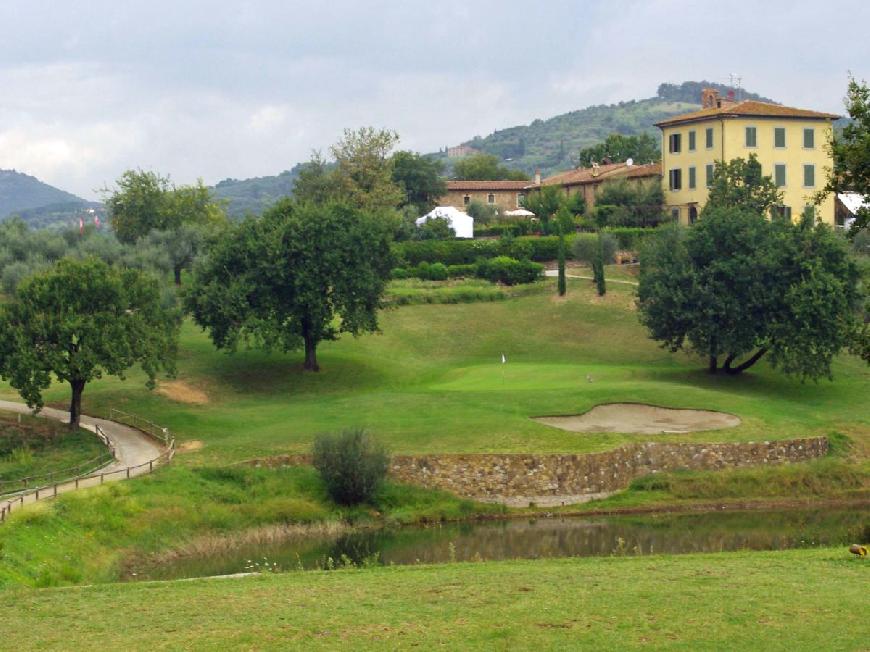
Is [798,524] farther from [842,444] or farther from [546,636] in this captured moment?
[546,636]

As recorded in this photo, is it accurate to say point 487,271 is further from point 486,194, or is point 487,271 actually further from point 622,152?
point 622,152

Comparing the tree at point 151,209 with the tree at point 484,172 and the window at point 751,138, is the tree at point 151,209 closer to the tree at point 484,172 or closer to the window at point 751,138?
the window at point 751,138

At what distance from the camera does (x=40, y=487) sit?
149ft

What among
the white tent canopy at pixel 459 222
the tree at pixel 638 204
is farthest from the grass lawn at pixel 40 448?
the tree at pixel 638 204

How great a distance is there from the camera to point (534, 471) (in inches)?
2046

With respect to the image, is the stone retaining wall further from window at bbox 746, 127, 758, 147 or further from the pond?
window at bbox 746, 127, 758, 147

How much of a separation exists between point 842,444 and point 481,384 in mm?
19294

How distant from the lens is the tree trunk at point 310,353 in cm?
7088

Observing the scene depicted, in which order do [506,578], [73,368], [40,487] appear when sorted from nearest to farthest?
[506,578] → [40,487] → [73,368]

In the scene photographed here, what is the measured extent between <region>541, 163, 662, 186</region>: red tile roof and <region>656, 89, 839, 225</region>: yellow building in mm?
7390

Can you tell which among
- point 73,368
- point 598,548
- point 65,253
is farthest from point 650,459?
point 65,253

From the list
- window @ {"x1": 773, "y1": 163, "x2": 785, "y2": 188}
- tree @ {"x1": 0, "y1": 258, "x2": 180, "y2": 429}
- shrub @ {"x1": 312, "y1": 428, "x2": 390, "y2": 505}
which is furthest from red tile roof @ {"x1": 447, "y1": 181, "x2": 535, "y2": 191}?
shrub @ {"x1": 312, "y1": 428, "x2": 390, "y2": 505}

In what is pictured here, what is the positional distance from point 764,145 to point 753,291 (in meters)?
36.1

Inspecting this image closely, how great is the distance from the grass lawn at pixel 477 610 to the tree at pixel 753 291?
1425 inches
